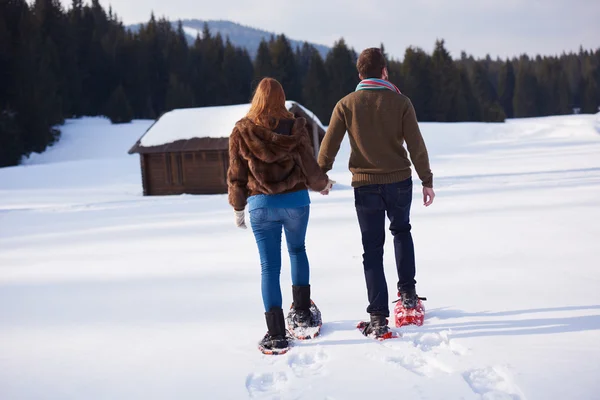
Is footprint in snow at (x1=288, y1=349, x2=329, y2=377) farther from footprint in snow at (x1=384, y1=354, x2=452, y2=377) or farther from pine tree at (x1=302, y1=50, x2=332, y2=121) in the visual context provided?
pine tree at (x1=302, y1=50, x2=332, y2=121)

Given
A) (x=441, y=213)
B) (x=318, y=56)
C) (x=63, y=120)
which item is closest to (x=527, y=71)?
(x=318, y=56)

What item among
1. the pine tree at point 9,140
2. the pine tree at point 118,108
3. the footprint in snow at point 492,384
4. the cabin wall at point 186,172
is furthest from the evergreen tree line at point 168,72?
the footprint in snow at point 492,384

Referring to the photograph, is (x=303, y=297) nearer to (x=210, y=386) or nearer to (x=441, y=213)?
(x=210, y=386)

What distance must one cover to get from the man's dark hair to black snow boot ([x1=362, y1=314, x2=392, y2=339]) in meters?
1.81

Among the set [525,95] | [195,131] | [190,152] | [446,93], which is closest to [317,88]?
[446,93]

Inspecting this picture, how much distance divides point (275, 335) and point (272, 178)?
1.12m

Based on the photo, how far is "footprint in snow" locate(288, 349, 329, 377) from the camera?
316cm

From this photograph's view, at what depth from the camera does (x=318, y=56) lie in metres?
57.6

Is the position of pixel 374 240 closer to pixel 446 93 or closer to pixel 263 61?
pixel 446 93

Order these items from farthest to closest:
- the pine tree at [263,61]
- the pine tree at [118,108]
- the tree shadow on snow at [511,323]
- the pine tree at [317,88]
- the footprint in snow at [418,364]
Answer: the pine tree at [263,61]
the pine tree at [317,88]
the pine tree at [118,108]
the tree shadow on snow at [511,323]
the footprint in snow at [418,364]

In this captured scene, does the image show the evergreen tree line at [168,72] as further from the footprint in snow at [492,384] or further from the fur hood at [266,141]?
the footprint in snow at [492,384]

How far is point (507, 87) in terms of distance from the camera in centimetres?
8556

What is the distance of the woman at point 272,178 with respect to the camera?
345cm

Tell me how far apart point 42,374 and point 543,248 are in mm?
5627
